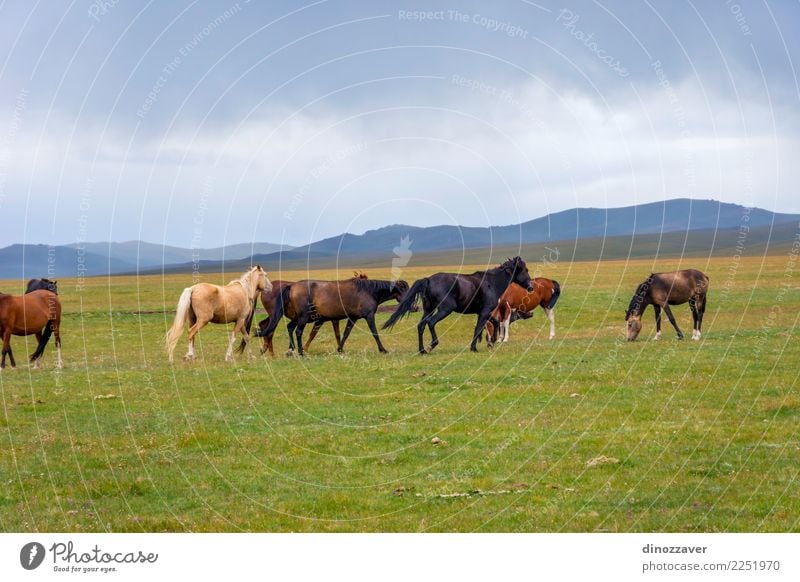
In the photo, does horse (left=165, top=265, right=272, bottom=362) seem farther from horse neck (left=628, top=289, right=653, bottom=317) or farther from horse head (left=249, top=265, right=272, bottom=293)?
horse neck (left=628, top=289, right=653, bottom=317)

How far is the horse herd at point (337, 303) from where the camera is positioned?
24.4 m

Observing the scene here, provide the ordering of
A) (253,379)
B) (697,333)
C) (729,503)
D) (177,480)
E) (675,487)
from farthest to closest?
(697,333)
(253,379)
(177,480)
(675,487)
(729,503)

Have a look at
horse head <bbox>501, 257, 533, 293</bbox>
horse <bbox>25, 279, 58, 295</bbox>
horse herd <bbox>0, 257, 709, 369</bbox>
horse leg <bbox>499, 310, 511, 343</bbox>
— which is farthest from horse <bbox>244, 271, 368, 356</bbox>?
horse <bbox>25, 279, 58, 295</bbox>

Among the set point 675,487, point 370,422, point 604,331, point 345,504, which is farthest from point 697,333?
point 345,504

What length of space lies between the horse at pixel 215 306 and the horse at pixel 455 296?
165 inches

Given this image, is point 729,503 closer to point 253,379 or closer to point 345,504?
point 345,504

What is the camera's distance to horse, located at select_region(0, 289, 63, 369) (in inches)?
934

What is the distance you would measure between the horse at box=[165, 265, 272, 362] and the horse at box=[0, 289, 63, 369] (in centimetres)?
342

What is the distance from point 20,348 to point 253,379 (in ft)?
53.7

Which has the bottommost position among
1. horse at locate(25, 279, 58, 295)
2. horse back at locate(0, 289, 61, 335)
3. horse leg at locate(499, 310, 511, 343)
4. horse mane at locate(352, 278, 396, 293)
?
horse leg at locate(499, 310, 511, 343)

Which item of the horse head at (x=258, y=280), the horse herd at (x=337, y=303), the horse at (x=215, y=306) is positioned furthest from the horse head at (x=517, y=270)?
the horse at (x=215, y=306)

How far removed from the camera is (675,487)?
37.7ft

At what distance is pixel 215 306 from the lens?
81.1ft

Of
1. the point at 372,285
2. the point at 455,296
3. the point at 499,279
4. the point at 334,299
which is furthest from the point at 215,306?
the point at 499,279
